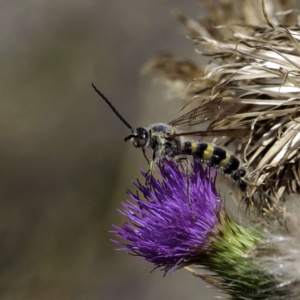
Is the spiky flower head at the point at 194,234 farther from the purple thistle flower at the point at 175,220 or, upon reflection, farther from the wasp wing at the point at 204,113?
the wasp wing at the point at 204,113

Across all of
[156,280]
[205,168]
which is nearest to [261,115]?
[205,168]

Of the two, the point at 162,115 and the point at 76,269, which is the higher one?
the point at 162,115

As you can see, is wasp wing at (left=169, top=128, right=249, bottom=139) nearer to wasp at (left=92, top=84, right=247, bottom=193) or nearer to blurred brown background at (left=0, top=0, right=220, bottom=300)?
wasp at (left=92, top=84, right=247, bottom=193)

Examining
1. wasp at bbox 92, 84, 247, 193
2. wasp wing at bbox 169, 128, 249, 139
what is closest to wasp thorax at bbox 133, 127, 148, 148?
wasp at bbox 92, 84, 247, 193

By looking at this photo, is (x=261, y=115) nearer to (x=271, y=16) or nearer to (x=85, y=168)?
(x=271, y=16)

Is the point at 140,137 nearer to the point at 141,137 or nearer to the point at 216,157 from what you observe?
the point at 141,137

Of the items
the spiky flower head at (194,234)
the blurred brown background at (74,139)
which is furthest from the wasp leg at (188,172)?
the blurred brown background at (74,139)
